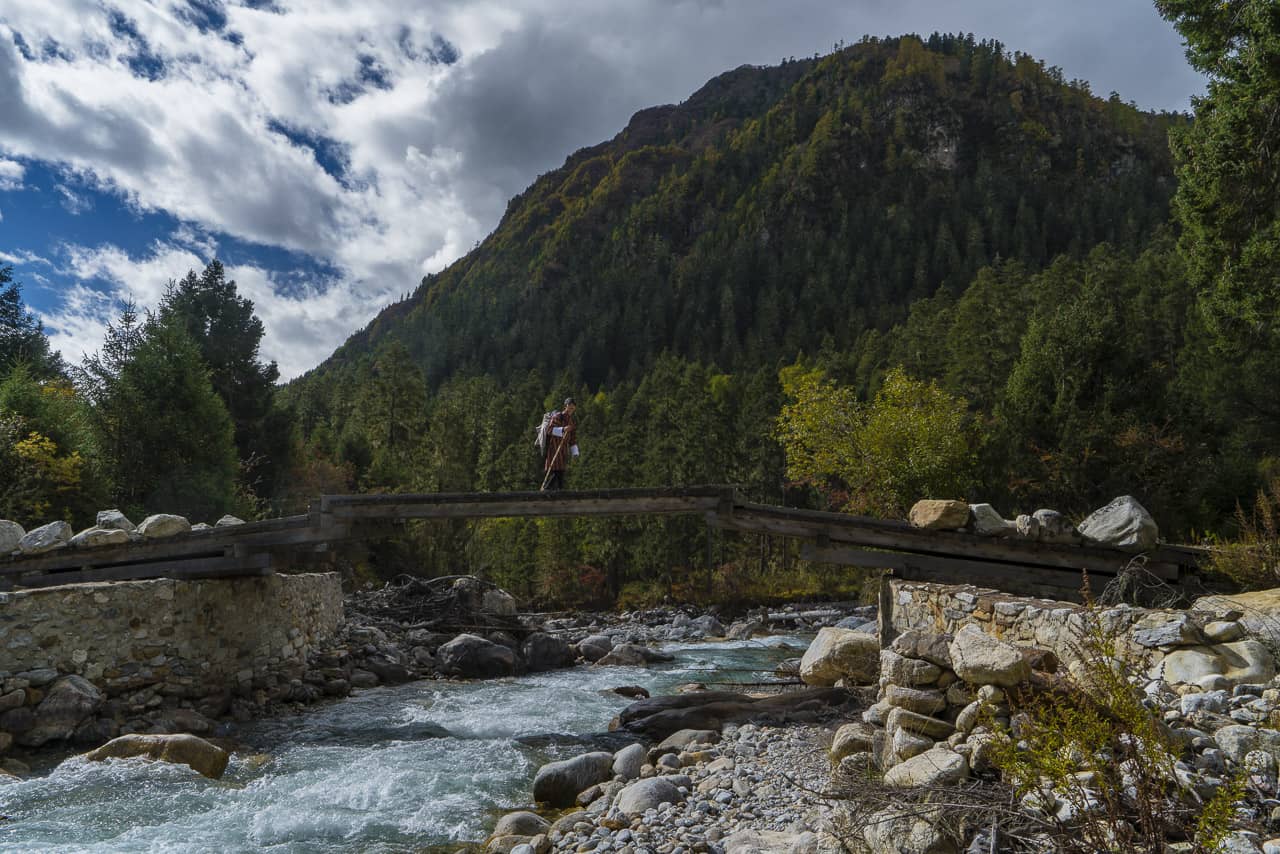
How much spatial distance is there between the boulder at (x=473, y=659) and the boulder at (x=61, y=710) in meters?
7.69

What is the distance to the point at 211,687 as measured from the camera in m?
12.1

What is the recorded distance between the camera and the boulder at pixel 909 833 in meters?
4.18

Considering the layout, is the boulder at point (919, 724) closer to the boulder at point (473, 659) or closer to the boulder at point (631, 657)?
the boulder at point (473, 659)

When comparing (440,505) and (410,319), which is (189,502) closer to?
(440,505)

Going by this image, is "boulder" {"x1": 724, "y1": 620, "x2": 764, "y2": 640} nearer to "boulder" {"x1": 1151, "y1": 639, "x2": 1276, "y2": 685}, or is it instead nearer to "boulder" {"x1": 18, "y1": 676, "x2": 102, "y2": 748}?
"boulder" {"x1": 18, "y1": 676, "x2": 102, "y2": 748}

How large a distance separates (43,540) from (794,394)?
982 inches

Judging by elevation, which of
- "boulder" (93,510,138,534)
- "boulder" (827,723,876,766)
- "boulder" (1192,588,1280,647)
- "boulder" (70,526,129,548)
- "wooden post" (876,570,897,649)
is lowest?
"boulder" (827,723,876,766)

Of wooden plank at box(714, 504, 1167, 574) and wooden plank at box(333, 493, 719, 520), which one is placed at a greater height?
wooden plank at box(333, 493, 719, 520)

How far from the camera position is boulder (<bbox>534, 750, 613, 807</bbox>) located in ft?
27.0

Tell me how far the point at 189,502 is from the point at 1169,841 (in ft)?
85.3

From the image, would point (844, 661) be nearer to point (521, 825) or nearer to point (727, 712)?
point (727, 712)

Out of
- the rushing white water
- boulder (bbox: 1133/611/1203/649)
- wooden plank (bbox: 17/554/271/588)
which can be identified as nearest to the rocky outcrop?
the rushing white water

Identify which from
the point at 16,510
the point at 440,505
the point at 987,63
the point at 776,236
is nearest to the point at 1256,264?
the point at 440,505

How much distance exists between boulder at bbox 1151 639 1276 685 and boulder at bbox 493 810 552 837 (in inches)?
207
